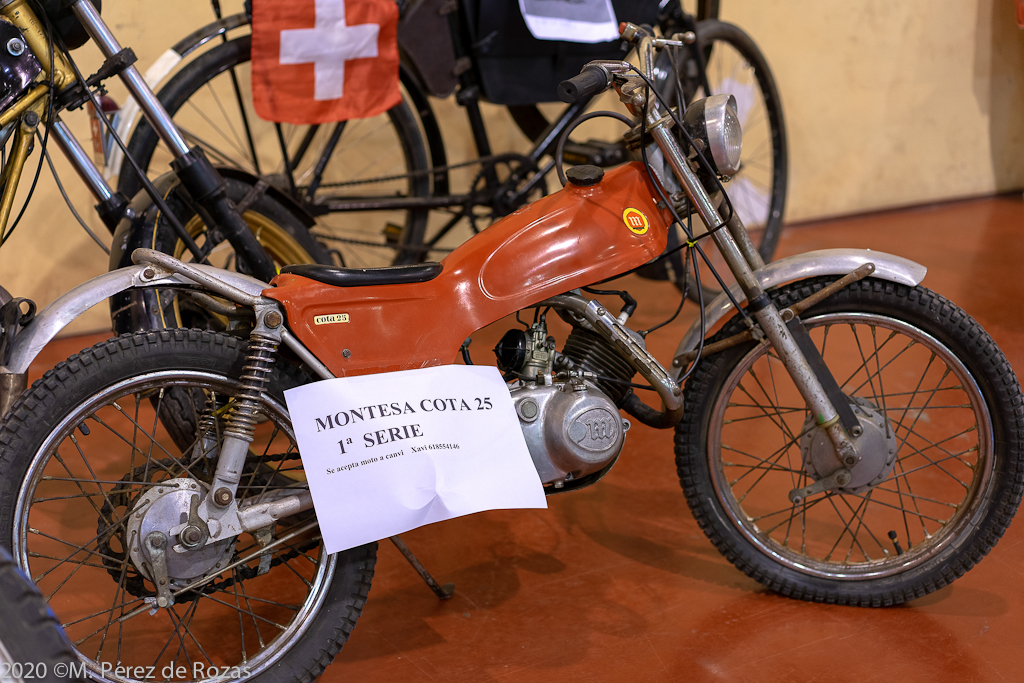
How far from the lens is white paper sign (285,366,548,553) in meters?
1.43

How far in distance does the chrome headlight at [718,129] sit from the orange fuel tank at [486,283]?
5.2 inches

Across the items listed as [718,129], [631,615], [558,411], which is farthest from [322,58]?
[631,615]

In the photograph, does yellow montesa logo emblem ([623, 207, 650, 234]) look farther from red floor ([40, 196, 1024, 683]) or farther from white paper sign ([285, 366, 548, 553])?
red floor ([40, 196, 1024, 683])

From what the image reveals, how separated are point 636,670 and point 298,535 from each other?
0.69 metres

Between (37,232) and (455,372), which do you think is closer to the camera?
(455,372)

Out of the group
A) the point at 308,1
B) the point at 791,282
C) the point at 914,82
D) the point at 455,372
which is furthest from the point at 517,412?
the point at 914,82

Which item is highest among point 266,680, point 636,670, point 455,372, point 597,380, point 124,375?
point 124,375

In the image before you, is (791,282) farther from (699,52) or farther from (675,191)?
(699,52)

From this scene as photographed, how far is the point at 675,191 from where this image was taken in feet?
5.56

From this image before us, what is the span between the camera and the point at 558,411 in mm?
1602

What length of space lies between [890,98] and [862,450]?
338 centimetres

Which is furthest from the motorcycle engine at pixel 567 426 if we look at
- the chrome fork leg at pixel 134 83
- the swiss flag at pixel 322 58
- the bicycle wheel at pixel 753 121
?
the bicycle wheel at pixel 753 121

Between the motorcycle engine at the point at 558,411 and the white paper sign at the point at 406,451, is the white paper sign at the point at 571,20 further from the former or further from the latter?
the white paper sign at the point at 406,451

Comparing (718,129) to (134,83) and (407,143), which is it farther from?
(407,143)
